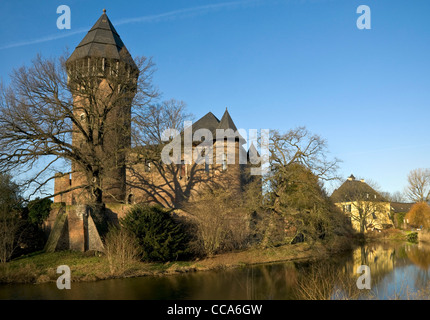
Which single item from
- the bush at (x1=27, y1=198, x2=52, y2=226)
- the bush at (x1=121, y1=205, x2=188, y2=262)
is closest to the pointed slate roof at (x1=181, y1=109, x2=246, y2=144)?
the bush at (x1=27, y1=198, x2=52, y2=226)

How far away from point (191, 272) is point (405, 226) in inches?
1320

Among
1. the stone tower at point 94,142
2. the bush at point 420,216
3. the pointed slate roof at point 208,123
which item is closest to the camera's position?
the stone tower at point 94,142

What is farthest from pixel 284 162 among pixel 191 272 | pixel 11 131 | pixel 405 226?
pixel 405 226

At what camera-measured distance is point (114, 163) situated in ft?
62.1

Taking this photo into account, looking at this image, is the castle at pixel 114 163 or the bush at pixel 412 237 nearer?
the castle at pixel 114 163

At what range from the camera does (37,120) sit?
1628 cm

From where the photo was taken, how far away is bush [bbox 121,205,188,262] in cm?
1566

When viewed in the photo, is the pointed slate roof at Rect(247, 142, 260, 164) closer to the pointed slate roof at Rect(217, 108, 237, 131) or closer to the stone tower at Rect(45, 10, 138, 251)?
the pointed slate roof at Rect(217, 108, 237, 131)

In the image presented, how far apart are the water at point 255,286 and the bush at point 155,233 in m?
1.62

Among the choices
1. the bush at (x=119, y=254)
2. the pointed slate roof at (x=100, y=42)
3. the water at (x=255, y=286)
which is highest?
the pointed slate roof at (x=100, y=42)

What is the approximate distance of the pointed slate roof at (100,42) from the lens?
78.9 ft

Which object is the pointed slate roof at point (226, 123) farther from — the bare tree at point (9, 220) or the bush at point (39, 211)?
the bare tree at point (9, 220)

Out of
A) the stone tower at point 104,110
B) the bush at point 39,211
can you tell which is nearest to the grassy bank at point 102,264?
the bush at point 39,211
